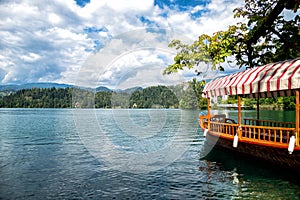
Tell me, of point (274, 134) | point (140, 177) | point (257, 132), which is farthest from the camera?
point (257, 132)

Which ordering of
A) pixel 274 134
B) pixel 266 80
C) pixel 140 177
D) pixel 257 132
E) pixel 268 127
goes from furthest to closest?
1. pixel 257 132
2. pixel 268 127
3. pixel 140 177
4. pixel 274 134
5. pixel 266 80

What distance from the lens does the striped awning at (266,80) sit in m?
10.7

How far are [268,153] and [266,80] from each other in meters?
3.18

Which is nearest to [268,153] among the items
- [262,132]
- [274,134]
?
[274,134]

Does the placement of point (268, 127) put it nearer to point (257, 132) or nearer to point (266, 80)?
point (266, 80)

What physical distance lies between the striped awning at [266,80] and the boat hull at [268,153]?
2.44 metres

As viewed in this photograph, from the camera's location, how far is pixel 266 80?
11836 millimetres

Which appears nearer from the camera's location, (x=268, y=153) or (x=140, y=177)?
(x=140, y=177)

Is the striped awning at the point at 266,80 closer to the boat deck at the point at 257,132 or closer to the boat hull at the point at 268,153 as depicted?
the boat deck at the point at 257,132

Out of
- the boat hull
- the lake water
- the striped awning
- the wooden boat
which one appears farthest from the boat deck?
the striped awning

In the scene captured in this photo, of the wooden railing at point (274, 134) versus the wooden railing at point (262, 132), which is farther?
the wooden railing at point (262, 132)

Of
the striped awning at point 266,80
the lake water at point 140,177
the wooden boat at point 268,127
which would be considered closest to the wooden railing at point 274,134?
the wooden boat at point 268,127

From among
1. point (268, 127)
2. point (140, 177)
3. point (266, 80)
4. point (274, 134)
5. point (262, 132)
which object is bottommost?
point (140, 177)

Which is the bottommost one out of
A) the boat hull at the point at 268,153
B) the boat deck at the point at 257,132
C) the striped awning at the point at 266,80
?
the boat hull at the point at 268,153
